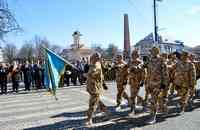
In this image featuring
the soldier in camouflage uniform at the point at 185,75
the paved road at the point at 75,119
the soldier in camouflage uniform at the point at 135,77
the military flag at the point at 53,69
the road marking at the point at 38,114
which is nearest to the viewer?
the paved road at the point at 75,119

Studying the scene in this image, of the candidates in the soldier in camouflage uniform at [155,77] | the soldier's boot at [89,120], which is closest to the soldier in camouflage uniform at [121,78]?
the soldier in camouflage uniform at [155,77]

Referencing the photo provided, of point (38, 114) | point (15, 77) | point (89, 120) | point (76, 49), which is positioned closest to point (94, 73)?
point (89, 120)

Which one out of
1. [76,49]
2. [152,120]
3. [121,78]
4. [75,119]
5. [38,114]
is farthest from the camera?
[76,49]

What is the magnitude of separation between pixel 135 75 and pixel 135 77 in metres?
0.05

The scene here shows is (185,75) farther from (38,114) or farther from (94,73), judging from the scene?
(38,114)

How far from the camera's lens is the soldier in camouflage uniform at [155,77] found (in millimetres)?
10047

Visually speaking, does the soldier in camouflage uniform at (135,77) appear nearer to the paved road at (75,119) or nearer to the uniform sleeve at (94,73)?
the paved road at (75,119)

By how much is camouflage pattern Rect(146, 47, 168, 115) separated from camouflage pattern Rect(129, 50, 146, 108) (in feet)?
3.42

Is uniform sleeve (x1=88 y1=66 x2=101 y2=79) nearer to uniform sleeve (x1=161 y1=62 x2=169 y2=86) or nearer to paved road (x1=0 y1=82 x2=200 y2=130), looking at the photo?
paved road (x1=0 y1=82 x2=200 y2=130)

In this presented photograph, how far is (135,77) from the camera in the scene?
1123cm

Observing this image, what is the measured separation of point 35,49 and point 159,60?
3450 inches

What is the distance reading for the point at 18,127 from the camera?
9.94m

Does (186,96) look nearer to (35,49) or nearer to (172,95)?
(172,95)

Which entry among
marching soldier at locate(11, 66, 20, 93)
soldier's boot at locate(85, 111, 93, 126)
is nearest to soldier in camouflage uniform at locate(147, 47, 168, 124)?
soldier's boot at locate(85, 111, 93, 126)
